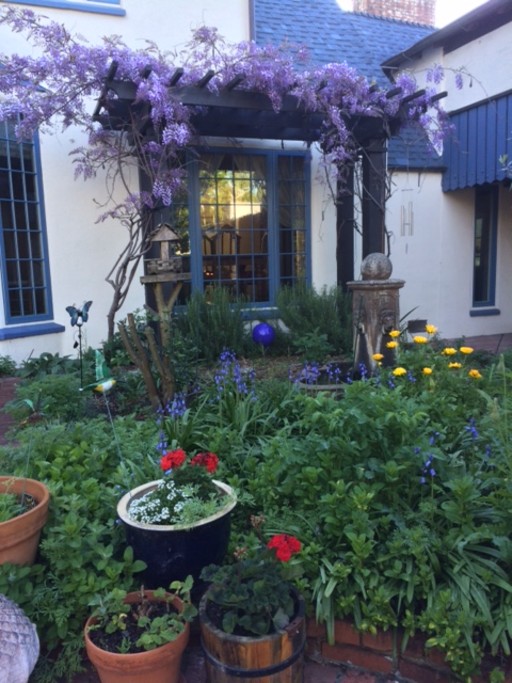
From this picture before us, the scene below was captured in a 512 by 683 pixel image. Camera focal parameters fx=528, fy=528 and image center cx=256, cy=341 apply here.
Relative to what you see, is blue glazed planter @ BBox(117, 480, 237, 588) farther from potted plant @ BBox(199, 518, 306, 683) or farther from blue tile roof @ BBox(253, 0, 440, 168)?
blue tile roof @ BBox(253, 0, 440, 168)

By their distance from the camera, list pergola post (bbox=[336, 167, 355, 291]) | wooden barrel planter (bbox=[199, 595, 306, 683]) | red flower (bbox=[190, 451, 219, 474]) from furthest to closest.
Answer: pergola post (bbox=[336, 167, 355, 291]) < red flower (bbox=[190, 451, 219, 474]) < wooden barrel planter (bbox=[199, 595, 306, 683])

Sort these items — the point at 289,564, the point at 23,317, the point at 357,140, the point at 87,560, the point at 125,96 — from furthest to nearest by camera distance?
the point at 357,140
the point at 23,317
the point at 125,96
the point at 87,560
the point at 289,564

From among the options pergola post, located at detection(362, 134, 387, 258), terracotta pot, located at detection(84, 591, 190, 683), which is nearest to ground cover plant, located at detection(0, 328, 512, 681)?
terracotta pot, located at detection(84, 591, 190, 683)

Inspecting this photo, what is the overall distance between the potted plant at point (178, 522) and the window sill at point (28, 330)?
14.5 feet

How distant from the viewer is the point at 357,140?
695 cm

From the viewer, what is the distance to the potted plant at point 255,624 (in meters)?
1.67

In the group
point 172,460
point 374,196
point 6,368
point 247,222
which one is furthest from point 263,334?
point 172,460

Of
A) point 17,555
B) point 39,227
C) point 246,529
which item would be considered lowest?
point 246,529

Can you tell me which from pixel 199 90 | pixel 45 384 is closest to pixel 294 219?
pixel 199 90

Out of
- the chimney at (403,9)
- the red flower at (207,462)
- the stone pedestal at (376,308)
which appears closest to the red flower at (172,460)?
the red flower at (207,462)

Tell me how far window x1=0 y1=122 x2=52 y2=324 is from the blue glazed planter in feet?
15.9

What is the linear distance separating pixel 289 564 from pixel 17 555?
1.06 meters

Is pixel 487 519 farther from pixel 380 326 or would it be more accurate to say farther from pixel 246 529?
pixel 380 326

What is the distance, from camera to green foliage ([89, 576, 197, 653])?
1776 millimetres
